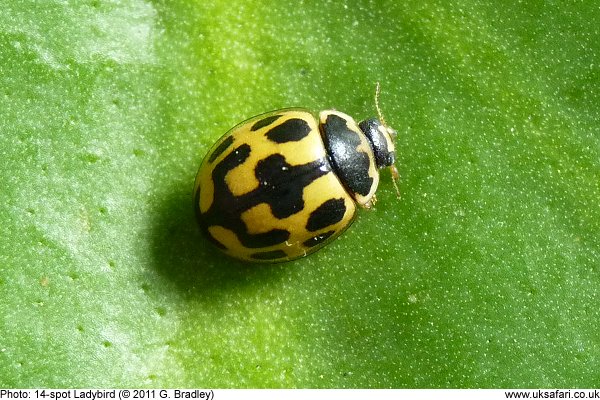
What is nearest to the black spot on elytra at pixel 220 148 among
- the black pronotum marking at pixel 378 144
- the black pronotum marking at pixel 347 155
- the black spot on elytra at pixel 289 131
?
the black spot on elytra at pixel 289 131

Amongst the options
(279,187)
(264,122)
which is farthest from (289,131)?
(279,187)

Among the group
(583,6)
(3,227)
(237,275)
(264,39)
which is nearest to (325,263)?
(237,275)

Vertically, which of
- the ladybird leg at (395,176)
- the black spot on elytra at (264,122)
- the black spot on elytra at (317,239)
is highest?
the black spot on elytra at (264,122)

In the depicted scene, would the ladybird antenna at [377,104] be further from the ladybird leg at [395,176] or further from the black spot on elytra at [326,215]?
the black spot on elytra at [326,215]

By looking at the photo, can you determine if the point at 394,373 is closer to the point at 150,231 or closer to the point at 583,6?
the point at 150,231

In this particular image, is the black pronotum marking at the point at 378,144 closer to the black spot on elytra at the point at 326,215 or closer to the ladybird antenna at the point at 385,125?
the ladybird antenna at the point at 385,125

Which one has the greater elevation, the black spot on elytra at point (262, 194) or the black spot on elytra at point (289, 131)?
the black spot on elytra at point (289, 131)

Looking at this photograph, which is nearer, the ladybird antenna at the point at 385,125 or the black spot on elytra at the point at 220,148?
the black spot on elytra at the point at 220,148
